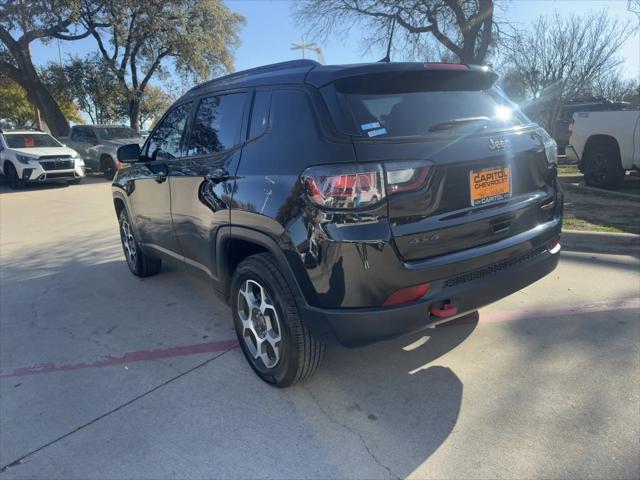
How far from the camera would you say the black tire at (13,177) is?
13.7 m

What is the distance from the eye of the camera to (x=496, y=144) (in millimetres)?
2695

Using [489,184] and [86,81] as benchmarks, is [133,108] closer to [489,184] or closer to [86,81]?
[86,81]

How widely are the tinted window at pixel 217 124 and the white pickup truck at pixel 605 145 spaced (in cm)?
753

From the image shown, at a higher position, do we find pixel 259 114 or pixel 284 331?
pixel 259 114

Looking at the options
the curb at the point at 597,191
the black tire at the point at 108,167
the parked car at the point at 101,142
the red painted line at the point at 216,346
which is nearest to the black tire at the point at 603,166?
the curb at the point at 597,191

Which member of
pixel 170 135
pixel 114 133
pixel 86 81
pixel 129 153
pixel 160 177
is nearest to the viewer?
pixel 160 177

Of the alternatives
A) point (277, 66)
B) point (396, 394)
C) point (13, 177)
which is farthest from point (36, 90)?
point (396, 394)

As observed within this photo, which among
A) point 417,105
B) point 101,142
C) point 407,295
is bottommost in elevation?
point 407,295

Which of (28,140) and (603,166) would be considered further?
(28,140)

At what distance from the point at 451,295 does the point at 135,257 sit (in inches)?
154

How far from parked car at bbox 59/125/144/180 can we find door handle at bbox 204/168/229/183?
536 inches

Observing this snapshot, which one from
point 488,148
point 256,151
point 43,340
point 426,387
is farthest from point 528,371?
point 43,340

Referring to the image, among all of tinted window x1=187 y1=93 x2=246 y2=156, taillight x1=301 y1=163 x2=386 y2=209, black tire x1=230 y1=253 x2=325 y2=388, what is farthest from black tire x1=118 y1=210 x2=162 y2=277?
taillight x1=301 y1=163 x2=386 y2=209

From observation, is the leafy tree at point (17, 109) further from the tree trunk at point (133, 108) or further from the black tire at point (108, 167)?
the black tire at point (108, 167)
